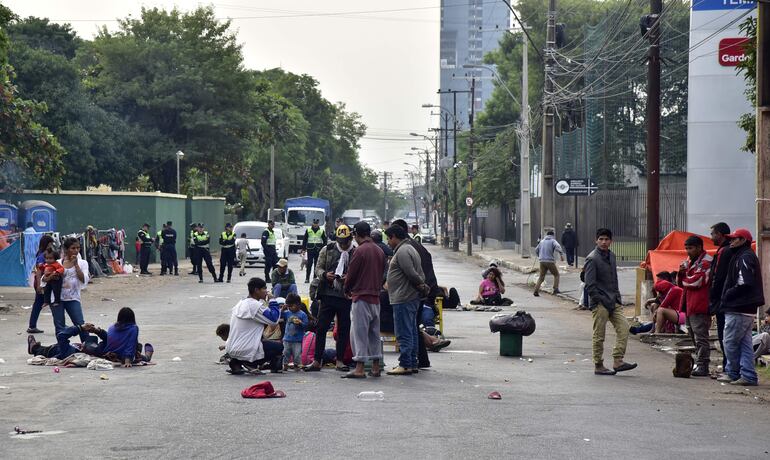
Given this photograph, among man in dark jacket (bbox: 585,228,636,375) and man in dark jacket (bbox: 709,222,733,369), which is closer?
man in dark jacket (bbox: 709,222,733,369)

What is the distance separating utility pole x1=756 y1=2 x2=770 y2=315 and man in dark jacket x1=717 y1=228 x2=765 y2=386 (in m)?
2.30

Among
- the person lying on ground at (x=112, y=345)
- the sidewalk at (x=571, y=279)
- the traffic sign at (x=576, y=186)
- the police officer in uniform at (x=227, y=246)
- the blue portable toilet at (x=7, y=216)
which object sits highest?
the traffic sign at (x=576, y=186)

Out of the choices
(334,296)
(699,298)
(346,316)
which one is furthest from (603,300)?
(334,296)

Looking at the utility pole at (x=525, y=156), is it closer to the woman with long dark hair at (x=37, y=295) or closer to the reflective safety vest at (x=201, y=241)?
the reflective safety vest at (x=201, y=241)

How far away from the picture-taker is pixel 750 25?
62.7 feet

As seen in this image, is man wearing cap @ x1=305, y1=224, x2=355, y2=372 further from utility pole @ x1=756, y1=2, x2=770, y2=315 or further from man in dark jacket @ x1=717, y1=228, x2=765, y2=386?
utility pole @ x1=756, y1=2, x2=770, y2=315

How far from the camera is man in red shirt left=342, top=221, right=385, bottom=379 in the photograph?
14055 mm

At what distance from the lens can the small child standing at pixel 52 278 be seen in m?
16.6

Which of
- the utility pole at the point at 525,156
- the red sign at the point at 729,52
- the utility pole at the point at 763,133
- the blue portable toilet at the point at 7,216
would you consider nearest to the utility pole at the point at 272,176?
the utility pole at the point at 525,156

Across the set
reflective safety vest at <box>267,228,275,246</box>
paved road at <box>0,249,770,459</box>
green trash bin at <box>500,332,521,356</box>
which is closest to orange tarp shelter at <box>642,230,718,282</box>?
paved road at <box>0,249,770,459</box>

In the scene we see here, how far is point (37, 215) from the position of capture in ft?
135

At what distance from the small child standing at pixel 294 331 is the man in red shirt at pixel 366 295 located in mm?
836

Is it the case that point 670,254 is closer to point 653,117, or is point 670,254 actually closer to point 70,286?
point 653,117

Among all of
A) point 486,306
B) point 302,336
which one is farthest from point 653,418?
point 486,306
